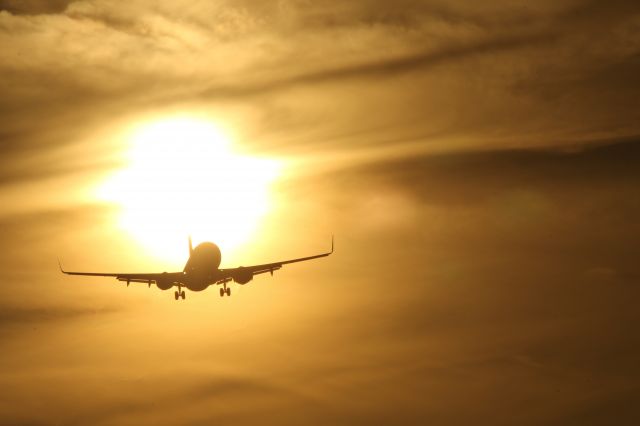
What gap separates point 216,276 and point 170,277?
36.4ft

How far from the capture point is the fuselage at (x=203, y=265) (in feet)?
533

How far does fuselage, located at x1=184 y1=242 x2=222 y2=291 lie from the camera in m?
162

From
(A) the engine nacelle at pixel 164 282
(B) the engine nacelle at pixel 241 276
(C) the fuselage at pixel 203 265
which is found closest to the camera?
(C) the fuselage at pixel 203 265

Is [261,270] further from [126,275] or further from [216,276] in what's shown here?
[126,275]

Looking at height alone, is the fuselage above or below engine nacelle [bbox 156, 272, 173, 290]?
above

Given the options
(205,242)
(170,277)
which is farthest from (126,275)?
(205,242)

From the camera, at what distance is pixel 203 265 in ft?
533

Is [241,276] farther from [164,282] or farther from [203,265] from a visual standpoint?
[164,282]

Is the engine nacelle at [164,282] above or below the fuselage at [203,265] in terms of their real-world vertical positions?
below

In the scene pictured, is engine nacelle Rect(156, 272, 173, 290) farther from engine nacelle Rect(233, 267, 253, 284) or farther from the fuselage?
engine nacelle Rect(233, 267, 253, 284)

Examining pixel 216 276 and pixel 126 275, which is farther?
pixel 126 275

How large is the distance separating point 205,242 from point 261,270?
14137 millimetres

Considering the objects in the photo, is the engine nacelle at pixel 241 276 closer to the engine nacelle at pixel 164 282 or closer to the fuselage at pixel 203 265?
the fuselage at pixel 203 265

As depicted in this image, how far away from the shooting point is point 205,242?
165 m
